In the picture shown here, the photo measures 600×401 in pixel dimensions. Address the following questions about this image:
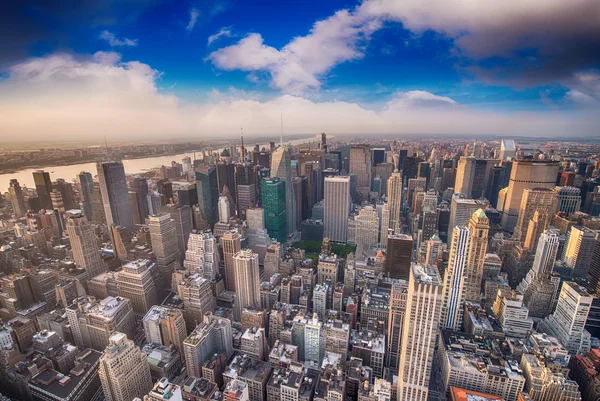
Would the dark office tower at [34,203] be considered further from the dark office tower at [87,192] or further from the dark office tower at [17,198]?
the dark office tower at [87,192]

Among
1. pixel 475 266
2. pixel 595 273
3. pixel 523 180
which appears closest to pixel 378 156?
pixel 523 180

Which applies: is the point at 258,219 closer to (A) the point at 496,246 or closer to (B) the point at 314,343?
(B) the point at 314,343

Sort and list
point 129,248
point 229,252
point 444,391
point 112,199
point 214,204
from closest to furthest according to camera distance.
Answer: point 444,391 < point 229,252 < point 129,248 < point 112,199 < point 214,204

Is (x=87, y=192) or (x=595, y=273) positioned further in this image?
(x=87, y=192)

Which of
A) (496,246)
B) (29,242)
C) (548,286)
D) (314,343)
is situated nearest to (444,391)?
(314,343)

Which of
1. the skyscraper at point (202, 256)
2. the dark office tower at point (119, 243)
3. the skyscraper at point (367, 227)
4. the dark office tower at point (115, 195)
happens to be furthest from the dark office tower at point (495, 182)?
the dark office tower at point (115, 195)

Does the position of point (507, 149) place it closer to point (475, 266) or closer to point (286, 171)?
point (475, 266)

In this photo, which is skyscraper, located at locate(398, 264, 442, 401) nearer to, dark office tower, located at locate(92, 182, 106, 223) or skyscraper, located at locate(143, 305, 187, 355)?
skyscraper, located at locate(143, 305, 187, 355)
